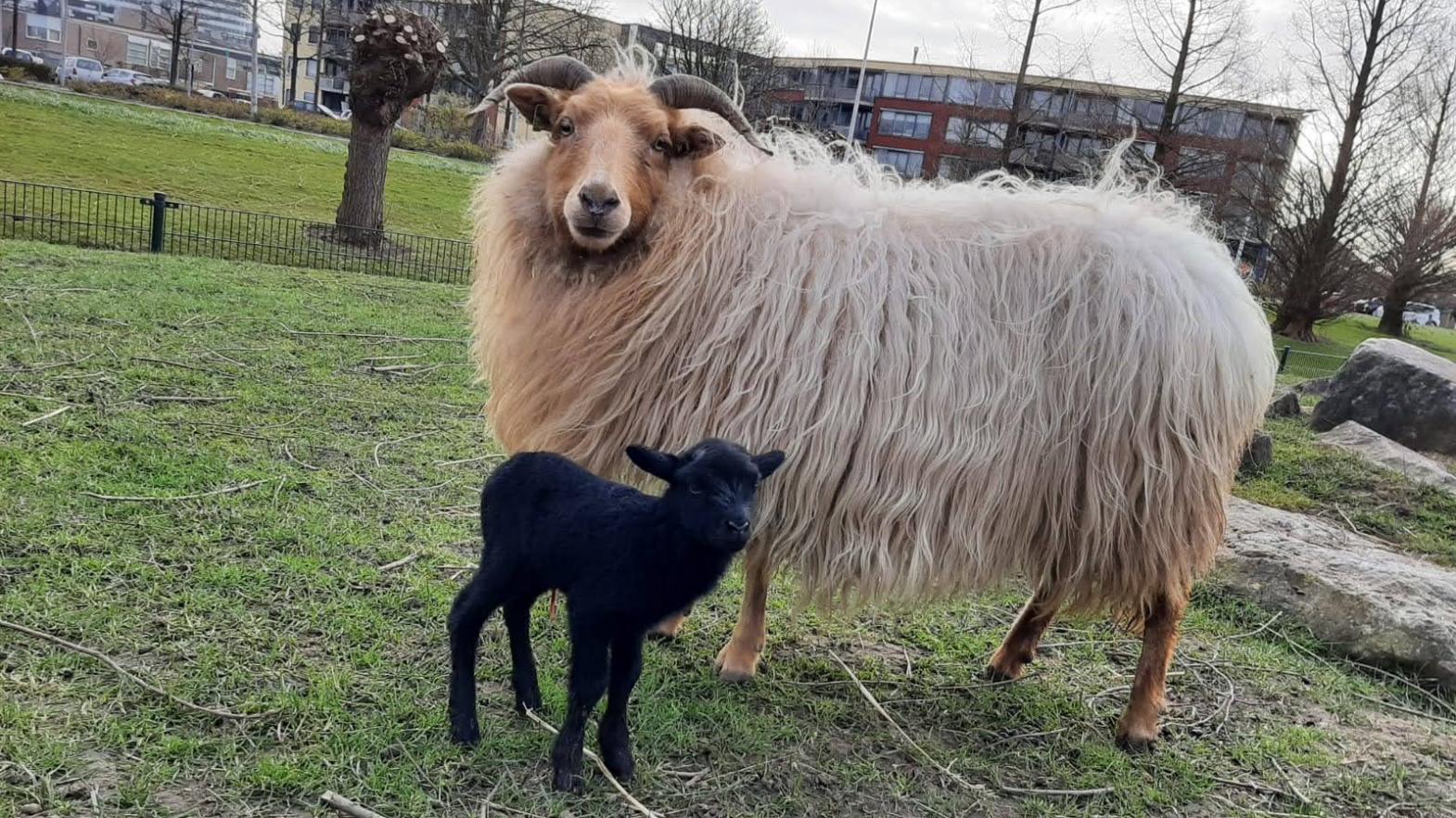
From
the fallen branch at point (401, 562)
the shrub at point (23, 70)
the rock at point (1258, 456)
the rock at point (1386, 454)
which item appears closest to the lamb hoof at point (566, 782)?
the fallen branch at point (401, 562)

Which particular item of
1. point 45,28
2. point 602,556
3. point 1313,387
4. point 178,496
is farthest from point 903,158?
point 45,28

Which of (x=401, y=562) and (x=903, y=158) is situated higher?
(x=903, y=158)

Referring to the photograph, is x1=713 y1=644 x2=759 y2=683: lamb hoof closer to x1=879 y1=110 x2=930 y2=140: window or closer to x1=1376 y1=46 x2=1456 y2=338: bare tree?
x1=1376 y1=46 x2=1456 y2=338: bare tree

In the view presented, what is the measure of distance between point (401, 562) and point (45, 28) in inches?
3937

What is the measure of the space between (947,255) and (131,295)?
22.5 ft

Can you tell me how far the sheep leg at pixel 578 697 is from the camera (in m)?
2.33

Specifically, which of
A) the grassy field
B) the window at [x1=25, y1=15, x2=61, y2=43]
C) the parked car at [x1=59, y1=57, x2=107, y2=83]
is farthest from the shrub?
the window at [x1=25, y1=15, x2=61, y2=43]

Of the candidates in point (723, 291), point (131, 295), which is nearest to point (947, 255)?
point (723, 291)

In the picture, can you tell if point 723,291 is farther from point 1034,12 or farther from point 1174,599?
point 1034,12

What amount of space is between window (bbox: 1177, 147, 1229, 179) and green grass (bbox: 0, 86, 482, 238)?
17.6 m

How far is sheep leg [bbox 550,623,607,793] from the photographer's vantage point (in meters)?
2.33

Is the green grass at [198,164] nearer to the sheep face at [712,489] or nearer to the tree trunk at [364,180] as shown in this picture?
the tree trunk at [364,180]

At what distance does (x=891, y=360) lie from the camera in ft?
9.98

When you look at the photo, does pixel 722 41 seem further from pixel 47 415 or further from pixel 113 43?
pixel 113 43
